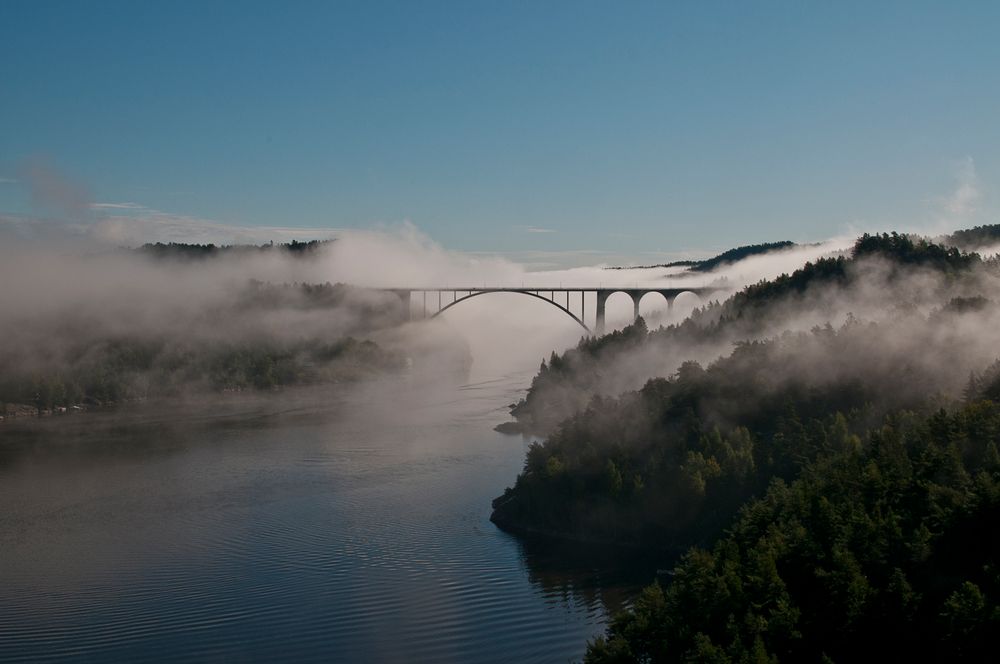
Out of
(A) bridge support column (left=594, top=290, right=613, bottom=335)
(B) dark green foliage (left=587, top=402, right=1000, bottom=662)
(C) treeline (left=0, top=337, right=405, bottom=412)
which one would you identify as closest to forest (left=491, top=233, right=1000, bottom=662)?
(B) dark green foliage (left=587, top=402, right=1000, bottom=662)

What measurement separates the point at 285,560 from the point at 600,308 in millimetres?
43585

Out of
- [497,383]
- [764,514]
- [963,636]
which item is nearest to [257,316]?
[497,383]

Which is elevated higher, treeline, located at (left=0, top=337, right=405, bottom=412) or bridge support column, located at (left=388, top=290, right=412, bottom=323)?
bridge support column, located at (left=388, top=290, right=412, bottom=323)

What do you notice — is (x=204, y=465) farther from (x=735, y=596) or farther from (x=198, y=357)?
(x=198, y=357)

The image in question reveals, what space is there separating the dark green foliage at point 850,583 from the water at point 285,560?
3.33 m

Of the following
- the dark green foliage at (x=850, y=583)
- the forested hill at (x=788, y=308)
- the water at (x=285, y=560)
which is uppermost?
the forested hill at (x=788, y=308)

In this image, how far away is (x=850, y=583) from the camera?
14969 millimetres

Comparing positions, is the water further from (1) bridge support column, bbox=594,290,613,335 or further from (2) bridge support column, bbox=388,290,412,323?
(2) bridge support column, bbox=388,290,412,323

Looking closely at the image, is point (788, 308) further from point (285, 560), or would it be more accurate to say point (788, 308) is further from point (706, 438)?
point (285, 560)

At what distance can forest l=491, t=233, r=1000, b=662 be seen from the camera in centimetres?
1482

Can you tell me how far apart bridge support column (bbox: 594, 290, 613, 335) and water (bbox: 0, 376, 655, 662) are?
24719 mm

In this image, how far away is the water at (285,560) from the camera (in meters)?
17.7

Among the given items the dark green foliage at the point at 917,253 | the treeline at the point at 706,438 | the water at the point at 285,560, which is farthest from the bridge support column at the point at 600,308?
the treeline at the point at 706,438

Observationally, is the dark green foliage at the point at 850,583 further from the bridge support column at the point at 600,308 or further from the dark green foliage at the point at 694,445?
the bridge support column at the point at 600,308
